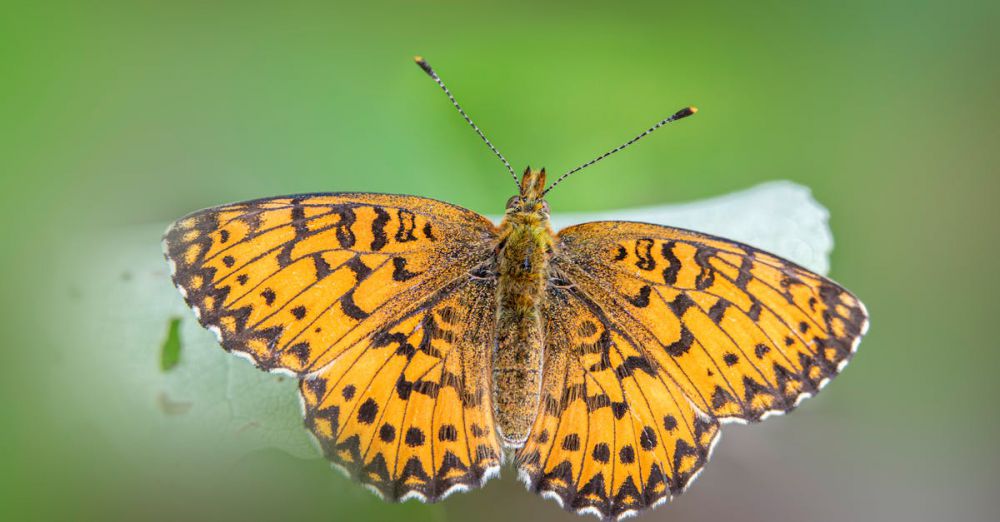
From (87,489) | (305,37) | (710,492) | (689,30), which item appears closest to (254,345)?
(87,489)

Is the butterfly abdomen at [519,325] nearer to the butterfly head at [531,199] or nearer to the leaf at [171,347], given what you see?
the butterfly head at [531,199]

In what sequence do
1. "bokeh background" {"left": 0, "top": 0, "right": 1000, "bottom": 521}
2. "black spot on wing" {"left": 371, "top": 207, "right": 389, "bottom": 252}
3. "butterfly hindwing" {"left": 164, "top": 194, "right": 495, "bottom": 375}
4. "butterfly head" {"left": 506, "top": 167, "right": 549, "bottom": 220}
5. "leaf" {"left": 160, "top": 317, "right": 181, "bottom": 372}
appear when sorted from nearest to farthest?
1. "butterfly hindwing" {"left": 164, "top": 194, "right": 495, "bottom": 375}
2. "black spot on wing" {"left": 371, "top": 207, "right": 389, "bottom": 252}
3. "butterfly head" {"left": 506, "top": 167, "right": 549, "bottom": 220}
4. "leaf" {"left": 160, "top": 317, "right": 181, "bottom": 372}
5. "bokeh background" {"left": 0, "top": 0, "right": 1000, "bottom": 521}

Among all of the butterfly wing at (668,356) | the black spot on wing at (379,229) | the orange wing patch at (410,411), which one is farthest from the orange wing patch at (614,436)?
the black spot on wing at (379,229)

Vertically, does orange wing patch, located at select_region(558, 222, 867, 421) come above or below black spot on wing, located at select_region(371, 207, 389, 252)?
below

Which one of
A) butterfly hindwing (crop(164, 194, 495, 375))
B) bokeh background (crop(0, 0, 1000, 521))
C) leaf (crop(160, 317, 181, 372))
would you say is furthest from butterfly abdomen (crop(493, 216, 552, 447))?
leaf (crop(160, 317, 181, 372))

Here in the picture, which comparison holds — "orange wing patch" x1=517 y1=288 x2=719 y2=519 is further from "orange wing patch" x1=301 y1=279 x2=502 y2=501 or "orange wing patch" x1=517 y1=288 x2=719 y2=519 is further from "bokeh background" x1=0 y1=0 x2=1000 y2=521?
"bokeh background" x1=0 y1=0 x2=1000 y2=521

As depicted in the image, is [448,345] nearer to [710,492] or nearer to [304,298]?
[304,298]

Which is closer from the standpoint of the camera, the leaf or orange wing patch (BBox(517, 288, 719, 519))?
orange wing patch (BBox(517, 288, 719, 519))
